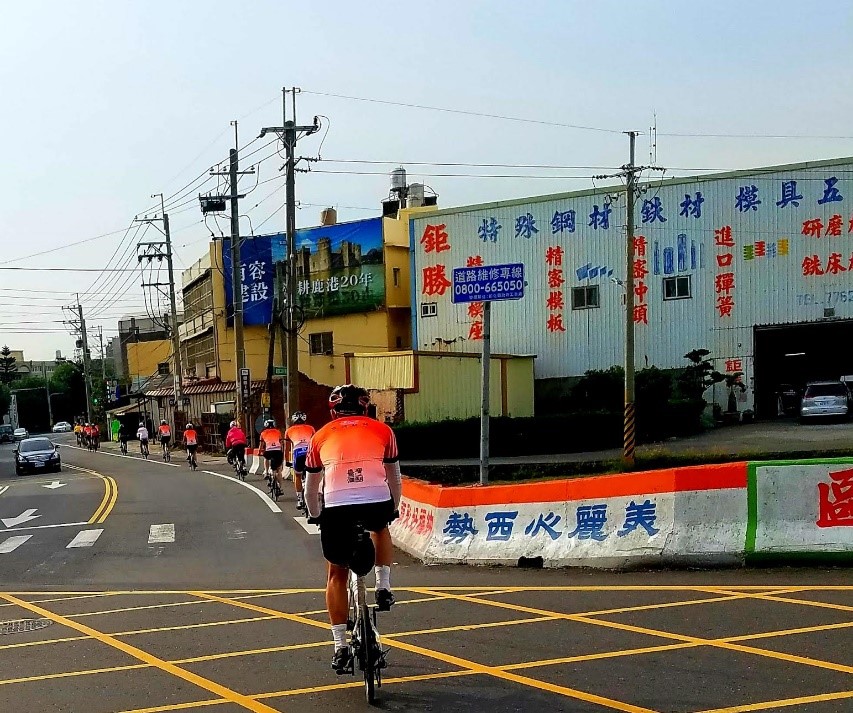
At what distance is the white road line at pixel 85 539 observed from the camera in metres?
17.3

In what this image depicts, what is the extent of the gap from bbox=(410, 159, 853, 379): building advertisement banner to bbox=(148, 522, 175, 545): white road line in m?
23.9

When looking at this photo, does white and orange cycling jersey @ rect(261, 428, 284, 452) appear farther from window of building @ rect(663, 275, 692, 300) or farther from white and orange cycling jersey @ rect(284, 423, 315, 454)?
window of building @ rect(663, 275, 692, 300)

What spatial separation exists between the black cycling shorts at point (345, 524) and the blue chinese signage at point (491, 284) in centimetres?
903

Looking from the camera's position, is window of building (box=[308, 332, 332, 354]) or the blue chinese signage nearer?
the blue chinese signage

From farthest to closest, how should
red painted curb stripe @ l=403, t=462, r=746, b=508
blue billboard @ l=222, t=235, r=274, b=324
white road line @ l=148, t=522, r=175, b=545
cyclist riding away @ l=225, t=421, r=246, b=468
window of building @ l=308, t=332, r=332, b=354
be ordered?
blue billboard @ l=222, t=235, r=274, b=324
window of building @ l=308, t=332, r=332, b=354
cyclist riding away @ l=225, t=421, r=246, b=468
white road line @ l=148, t=522, r=175, b=545
red painted curb stripe @ l=403, t=462, r=746, b=508

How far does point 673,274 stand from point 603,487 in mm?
34940

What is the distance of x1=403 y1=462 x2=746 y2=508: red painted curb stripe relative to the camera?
1110 centimetres

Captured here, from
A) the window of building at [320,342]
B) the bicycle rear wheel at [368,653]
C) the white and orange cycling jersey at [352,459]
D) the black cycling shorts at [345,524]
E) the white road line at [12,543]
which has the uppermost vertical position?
the window of building at [320,342]

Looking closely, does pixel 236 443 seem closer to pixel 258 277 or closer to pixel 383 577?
pixel 383 577

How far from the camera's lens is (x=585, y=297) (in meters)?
47.4

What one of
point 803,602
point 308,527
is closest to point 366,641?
point 803,602

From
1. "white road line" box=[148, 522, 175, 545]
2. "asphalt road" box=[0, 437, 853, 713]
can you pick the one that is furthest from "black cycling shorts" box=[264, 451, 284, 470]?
"asphalt road" box=[0, 437, 853, 713]

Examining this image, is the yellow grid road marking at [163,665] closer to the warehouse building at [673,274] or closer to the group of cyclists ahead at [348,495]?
the group of cyclists ahead at [348,495]

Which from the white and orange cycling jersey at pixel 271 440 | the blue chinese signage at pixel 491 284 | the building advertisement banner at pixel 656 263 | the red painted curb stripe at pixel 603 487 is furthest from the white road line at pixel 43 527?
the building advertisement banner at pixel 656 263
